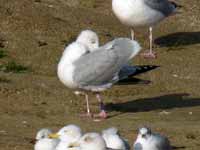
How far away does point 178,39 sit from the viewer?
1870 cm

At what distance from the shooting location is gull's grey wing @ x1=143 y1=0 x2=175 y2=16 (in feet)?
56.5

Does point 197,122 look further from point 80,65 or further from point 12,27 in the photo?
point 12,27

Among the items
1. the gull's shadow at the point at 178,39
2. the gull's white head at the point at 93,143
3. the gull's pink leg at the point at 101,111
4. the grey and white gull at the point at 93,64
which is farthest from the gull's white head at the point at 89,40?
the gull's shadow at the point at 178,39

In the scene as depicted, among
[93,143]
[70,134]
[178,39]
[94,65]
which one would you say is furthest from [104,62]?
[178,39]

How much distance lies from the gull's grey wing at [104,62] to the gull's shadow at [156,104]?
68 cm

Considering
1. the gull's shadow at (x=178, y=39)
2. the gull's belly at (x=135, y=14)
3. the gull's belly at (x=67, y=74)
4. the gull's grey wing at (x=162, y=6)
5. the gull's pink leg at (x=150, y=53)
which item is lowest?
the gull's belly at (x=67, y=74)

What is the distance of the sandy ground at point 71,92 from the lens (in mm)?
11984

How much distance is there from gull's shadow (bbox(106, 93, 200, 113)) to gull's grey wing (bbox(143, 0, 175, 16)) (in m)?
3.23

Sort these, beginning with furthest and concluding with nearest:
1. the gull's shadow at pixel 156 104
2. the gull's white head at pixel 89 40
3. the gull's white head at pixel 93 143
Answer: the gull's shadow at pixel 156 104 → the gull's white head at pixel 89 40 → the gull's white head at pixel 93 143

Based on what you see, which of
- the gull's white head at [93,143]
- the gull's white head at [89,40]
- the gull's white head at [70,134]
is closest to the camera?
the gull's white head at [93,143]

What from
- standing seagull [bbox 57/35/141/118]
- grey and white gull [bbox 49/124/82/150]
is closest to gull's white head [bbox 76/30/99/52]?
standing seagull [bbox 57/35/141/118]

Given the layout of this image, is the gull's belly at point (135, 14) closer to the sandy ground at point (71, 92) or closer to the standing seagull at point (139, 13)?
the standing seagull at point (139, 13)

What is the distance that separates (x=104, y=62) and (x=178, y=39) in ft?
19.9

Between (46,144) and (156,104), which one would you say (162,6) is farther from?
(46,144)
